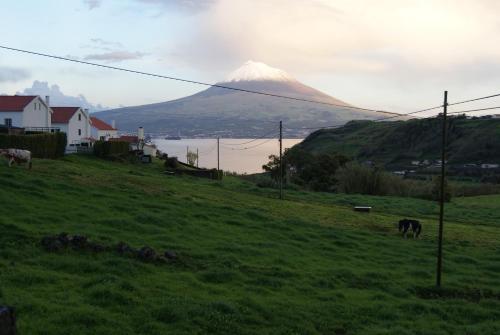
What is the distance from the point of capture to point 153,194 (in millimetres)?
36188

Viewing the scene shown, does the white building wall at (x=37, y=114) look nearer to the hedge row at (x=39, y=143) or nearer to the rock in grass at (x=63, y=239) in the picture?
the hedge row at (x=39, y=143)

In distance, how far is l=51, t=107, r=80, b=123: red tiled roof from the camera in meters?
85.6

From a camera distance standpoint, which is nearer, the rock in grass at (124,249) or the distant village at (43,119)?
the rock in grass at (124,249)

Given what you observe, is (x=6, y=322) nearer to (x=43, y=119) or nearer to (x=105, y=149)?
(x=105, y=149)

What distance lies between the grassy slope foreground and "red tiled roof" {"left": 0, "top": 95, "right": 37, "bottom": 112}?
39884 millimetres

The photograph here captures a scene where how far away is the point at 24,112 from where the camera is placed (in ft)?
237

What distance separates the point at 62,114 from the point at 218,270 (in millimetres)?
75400

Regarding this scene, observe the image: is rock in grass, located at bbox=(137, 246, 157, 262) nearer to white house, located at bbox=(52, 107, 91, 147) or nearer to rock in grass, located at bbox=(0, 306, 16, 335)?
rock in grass, located at bbox=(0, 306, 16, 335)

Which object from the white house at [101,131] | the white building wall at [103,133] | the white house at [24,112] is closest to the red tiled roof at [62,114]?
the white house at [24,112]

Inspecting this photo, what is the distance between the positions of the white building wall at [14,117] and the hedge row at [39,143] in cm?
1867

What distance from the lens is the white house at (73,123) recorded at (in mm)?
85250

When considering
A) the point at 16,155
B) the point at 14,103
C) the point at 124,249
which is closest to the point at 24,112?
the point at 14,103

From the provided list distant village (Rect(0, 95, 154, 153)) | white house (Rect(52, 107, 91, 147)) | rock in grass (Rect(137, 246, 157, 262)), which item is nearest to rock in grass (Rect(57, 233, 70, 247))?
rock in grass (Rect(137, 246, 157, 262))

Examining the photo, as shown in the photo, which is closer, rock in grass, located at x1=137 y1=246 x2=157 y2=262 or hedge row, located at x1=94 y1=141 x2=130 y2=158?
rock in grass, located at x1=137 y1=246 x2=157 y2=262
